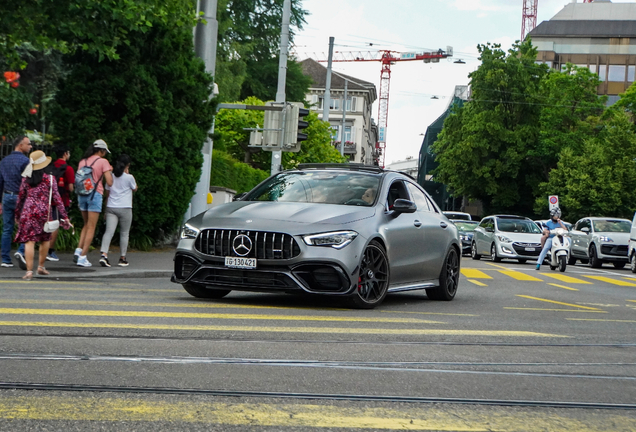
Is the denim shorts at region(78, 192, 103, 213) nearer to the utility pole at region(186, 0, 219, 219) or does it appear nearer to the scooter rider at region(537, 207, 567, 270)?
the utility pole at region(186, 0, 219, 219)

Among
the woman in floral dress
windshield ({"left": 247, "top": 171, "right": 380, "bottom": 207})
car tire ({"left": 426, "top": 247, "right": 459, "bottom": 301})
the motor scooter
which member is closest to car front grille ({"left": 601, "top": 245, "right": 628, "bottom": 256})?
the motor scooter

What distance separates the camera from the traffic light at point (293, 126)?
2278cm

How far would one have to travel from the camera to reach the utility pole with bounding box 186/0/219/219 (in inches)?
765

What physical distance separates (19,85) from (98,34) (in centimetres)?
520

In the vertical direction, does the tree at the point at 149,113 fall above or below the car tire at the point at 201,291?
above

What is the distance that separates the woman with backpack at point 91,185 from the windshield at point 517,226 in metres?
20.8

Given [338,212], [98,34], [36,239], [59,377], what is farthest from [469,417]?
[98,34]

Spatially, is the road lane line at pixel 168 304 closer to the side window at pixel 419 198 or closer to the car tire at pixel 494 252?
A: the side window at pixel 419 198

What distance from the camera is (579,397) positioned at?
5.33 meters

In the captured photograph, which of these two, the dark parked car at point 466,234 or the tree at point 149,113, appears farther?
the dark parked car at point 466,234

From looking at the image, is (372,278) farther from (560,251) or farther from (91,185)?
(560,251)

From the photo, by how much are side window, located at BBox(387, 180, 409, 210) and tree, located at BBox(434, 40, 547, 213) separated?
185 ft

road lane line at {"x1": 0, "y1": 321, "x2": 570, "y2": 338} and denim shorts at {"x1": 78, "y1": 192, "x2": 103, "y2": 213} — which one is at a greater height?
denim shorts at {"x1": 78, "y1": 192, "x2": 103, "y2": 213}

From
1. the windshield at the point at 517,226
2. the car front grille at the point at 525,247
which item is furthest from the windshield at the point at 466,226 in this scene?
Answer: the car front grille at the point at 525,247
